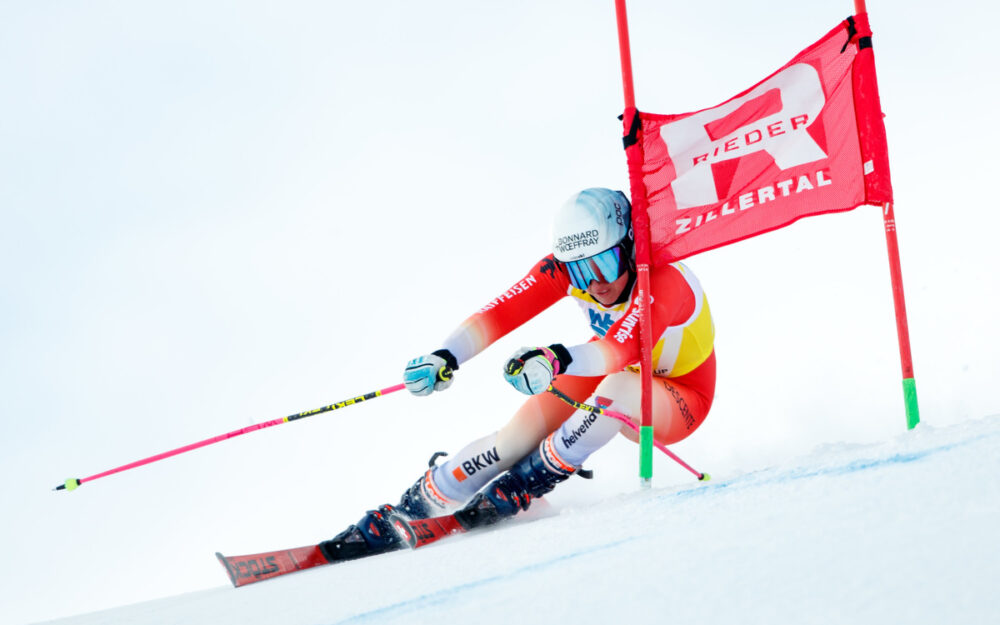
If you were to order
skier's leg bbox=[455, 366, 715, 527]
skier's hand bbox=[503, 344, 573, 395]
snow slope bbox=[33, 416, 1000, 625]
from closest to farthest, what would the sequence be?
snow slope bbox=[33, 416, 1000, 625], skier's hand bbox=[503, 344, 573, 395], skier's leg bbox=[455, 366, 715, 527]

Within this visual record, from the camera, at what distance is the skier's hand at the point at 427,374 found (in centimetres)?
356

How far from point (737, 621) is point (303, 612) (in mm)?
1287

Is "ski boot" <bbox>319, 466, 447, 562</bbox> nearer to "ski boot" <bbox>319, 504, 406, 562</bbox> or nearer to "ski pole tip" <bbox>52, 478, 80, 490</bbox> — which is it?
"ski boot" <bbox>319, 504, 406, 562</bbox>

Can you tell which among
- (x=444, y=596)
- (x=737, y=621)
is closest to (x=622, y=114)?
(x=444, y=596)

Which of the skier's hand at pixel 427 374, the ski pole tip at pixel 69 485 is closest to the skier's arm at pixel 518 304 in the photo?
the skier's hand at pixel 427 374

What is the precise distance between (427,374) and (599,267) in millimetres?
823

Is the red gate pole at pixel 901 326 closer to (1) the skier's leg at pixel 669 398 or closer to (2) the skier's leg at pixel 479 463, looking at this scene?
(1) the skier's leg at pixel 669 398

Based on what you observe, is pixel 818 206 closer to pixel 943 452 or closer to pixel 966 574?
pixel 943 452

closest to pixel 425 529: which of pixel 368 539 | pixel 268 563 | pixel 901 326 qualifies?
pixel 368 539

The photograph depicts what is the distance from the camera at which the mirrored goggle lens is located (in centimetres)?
356

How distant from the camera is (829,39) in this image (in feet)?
11.0

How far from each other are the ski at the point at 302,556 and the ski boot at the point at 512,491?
83mm

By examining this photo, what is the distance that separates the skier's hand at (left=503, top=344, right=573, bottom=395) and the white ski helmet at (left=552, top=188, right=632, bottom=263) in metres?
0.50

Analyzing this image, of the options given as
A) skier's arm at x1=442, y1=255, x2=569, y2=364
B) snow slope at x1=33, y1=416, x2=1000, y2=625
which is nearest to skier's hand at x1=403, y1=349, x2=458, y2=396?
skier's arm at x1=442, y1=255, x2=569, y2=364
